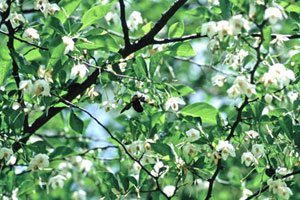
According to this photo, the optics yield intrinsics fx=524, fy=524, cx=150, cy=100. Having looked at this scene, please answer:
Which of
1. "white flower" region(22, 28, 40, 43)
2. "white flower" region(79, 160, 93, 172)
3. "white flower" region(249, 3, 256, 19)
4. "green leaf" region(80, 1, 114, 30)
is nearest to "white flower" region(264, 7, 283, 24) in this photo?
"white flower" region(249, 3, 256, 19)

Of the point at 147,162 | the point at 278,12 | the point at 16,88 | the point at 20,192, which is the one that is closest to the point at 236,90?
the point at 278,12

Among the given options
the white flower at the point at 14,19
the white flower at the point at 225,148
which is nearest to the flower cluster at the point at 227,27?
the white flower at the point at 225,148

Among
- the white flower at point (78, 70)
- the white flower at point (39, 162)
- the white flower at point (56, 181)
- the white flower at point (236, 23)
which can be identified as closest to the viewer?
the white flower at point (236, 23)

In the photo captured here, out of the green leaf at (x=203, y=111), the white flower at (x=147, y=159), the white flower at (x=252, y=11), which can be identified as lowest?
the white flower at (x=147, y=159)

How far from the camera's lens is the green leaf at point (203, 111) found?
2770 millimetres

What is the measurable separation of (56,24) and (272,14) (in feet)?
3.17

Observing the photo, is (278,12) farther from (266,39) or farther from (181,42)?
(181,42)

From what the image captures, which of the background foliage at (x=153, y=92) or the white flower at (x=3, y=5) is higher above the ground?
the white flower at (x=3, y=5)

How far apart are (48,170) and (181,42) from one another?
148 centimetres

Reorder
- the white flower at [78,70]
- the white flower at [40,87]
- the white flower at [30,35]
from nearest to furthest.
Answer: the white flower at [40,87], the white flower at [78,70], the white flower at [30,35]

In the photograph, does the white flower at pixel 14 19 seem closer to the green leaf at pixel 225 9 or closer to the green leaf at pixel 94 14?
the green leaf at pixel 94 14

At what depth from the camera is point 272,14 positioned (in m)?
2.03

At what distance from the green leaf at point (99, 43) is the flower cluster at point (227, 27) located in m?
0.49

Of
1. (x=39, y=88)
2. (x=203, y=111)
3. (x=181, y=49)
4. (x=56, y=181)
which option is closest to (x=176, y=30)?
(x=181, y=49)
